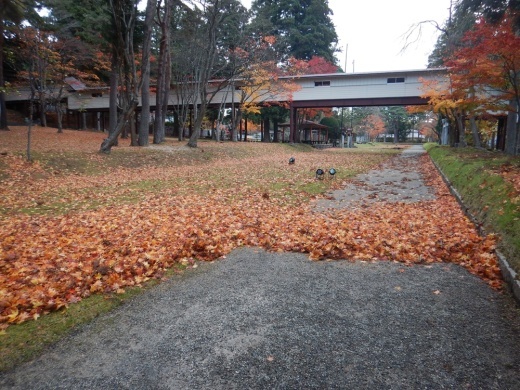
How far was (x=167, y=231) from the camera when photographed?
5961mm

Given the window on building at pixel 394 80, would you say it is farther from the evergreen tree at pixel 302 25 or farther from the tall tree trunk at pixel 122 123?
the tall tree trunk at pixel 122 123

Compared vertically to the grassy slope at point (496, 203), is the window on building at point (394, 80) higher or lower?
higher

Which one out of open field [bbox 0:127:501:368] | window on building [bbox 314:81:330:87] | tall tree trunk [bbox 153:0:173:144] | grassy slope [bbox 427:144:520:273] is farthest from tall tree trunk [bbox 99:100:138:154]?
window on building [bbox 314:81:330:87]

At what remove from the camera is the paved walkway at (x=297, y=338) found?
2568 mm

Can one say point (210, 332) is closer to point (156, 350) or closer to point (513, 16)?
point (156, 350)

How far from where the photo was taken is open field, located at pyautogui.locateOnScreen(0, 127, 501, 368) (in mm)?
4105

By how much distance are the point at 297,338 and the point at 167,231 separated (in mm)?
3531

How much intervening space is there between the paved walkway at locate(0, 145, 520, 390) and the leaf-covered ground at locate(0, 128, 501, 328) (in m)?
0.67

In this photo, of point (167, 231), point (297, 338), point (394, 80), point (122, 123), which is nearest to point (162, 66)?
point (122, 123)

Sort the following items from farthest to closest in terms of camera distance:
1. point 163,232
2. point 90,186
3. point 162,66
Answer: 1. point 162,66
2. point 90,186
3. point 163,232

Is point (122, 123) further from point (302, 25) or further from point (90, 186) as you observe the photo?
point (302, 25)

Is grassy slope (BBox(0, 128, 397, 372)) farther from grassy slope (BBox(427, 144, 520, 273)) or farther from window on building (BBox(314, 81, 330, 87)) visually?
window on building (BBox(314, 81, 330, 87))

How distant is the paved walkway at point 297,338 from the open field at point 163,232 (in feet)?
1.86

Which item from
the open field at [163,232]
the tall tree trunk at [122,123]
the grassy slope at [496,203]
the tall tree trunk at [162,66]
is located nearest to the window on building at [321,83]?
the tall tree trunk at [162,66]
